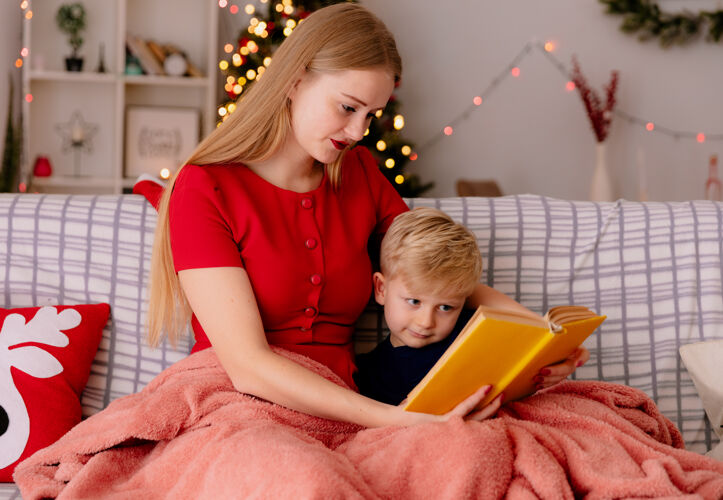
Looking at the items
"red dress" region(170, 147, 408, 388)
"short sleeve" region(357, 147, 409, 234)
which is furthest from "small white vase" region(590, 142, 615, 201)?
→ "red dress" region(170, 147, 408, 388)

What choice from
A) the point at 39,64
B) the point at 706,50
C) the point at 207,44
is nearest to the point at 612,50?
the point at 706,50

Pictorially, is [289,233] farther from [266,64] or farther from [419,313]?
[266,64]

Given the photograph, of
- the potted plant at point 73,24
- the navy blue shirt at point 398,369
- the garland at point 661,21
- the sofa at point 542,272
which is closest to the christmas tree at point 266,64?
the potted plant at point 73,24

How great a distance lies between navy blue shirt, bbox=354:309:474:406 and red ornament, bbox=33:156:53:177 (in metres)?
2.78

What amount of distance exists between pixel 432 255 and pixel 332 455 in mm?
427

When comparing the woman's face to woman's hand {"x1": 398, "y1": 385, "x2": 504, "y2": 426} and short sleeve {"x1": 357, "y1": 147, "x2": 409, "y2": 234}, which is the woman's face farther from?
woman's hand {"x1": 398, "y1": 385, "x2": 504, "y2": 426}

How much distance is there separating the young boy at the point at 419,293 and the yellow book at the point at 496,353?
7.8 inches

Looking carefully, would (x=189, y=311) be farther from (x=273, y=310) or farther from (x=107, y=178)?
(x=107, y=178)

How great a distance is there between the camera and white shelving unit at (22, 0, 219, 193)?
151 inches

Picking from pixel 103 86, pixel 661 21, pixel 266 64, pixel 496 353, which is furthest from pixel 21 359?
pixel 661 21

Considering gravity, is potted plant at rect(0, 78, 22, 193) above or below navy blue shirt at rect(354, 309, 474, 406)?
below

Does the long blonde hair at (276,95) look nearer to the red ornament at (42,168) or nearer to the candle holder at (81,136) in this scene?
the red ornament at (42,168)

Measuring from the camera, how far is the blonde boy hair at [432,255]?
1.42 m

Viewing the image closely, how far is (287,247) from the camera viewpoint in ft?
Result: 4.86
